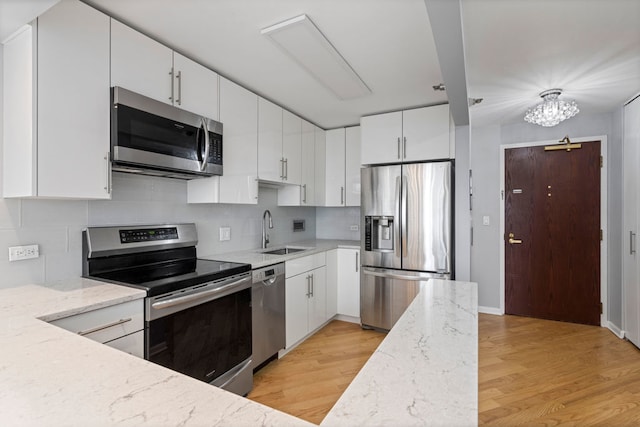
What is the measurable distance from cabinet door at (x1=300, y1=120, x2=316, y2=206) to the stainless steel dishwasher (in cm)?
112

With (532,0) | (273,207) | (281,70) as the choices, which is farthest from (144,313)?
(532,0)

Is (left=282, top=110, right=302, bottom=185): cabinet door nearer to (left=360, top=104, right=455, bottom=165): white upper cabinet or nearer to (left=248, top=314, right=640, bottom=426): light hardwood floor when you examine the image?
(left=360, top=104, right=455, bottom=165): white upper cabinet

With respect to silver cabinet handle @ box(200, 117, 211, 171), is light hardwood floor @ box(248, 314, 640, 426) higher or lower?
lower

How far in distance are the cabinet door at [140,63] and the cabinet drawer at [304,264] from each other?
5.07ft

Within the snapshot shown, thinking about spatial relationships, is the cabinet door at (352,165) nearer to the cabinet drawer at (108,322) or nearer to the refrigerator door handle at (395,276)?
the refrigerator door handle at (395,276)

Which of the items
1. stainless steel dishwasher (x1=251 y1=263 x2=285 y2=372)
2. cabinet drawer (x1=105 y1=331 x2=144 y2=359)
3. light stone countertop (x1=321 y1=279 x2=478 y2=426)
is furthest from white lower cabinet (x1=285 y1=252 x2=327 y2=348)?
light stone countertop (x1=321 y1=279 x2=478 y2=426)

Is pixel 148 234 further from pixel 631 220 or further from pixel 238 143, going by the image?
pixel 631 220

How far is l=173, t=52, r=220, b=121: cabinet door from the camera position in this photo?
2025 mm

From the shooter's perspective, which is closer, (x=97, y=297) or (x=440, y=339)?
(x=440, y=339)

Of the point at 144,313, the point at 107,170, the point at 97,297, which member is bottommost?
the point at 144,313

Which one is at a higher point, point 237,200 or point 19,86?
point 19,86

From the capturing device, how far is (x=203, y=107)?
86.7 inches

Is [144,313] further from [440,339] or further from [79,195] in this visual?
[440,339]

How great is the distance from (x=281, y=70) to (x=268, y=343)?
2.08m
